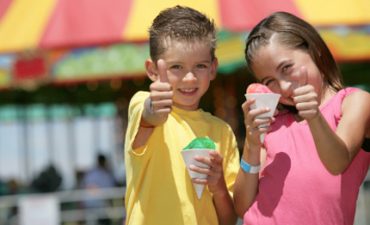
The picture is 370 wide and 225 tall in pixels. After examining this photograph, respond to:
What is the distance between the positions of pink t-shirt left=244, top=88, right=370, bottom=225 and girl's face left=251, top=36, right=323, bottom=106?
4.3 inches

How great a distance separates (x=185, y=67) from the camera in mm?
2785

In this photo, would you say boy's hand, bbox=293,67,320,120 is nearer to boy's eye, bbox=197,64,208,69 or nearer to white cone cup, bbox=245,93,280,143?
white cone cup, bbox=245,93,280,143

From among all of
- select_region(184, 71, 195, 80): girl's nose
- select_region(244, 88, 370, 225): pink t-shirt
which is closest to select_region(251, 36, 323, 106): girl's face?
select_region(244, 88, 370, 225): pink t-shirt

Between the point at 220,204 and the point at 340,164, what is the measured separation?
0.51 meters

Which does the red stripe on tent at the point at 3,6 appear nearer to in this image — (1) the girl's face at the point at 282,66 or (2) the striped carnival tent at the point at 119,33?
(2) the striped carnival tent at the point at 119,33

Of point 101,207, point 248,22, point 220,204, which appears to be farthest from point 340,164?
point 101,207

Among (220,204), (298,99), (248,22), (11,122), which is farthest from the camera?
(11,122)

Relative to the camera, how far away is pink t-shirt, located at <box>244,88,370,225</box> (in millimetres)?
2551

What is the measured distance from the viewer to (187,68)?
110 inches

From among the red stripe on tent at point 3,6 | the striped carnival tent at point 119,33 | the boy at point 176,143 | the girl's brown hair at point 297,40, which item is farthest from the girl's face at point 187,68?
the red stripe on tent at point 3,6

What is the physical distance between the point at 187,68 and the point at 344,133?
1.92ft

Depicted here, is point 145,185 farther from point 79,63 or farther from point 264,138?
point 79,63

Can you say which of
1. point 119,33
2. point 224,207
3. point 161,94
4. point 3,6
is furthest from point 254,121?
point 3,6

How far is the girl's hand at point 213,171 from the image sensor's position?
2.65 m
